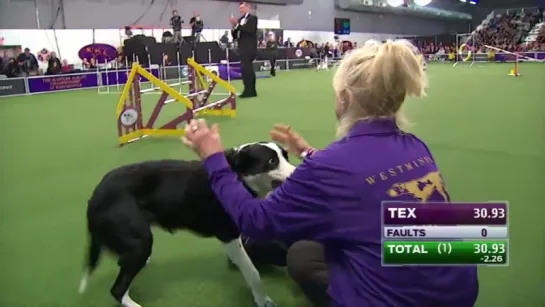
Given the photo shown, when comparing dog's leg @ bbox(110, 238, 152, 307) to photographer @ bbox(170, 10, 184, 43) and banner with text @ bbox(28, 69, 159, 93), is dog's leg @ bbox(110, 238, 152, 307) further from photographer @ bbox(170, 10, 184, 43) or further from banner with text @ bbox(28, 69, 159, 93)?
photographer @ bbox(170, 10, 184, 43)

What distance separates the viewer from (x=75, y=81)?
14.2m

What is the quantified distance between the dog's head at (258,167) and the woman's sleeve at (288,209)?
712 millimetres

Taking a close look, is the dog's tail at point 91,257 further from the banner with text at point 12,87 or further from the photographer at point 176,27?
the photographer at point 176,27

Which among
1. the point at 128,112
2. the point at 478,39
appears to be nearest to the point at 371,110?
the point at 128,112

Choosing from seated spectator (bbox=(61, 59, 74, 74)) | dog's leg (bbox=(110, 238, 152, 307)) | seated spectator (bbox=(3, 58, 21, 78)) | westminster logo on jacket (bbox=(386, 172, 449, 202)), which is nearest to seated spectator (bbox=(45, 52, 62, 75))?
seated spectator (bbox=(61, 59, 74, 74))

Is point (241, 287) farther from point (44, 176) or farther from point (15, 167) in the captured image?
point (15, 167)

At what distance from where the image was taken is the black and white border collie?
211 cm

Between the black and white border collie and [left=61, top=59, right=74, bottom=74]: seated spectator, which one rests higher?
[left=61, top=59, right=74, bottom=74]: seated spectator

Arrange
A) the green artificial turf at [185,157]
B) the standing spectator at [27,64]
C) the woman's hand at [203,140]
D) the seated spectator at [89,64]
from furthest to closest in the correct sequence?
the seated spectator at [89,64]
the standing spectator at [27,64]
the green artificial turf at [185,157]
the woman's hand at [203,140]

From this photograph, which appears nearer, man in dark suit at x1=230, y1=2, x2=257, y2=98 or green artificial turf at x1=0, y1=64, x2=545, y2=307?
green artificial turf at x1=0, y1=64, x2=545, y2=307

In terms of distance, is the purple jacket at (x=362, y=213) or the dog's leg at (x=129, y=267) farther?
the dog's leg at (x=129, y=267)

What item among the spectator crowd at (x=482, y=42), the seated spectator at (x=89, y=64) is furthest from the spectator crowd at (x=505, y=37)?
the seated spectator at (x=89, y=64)

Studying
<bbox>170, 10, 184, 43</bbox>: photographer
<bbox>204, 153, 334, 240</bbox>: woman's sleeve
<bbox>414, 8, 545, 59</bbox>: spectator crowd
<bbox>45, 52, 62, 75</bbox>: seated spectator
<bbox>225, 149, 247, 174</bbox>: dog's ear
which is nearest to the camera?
<bbox>204, 153, 334, 240</bbox>: woman's sleeve

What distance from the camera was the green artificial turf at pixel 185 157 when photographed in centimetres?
234
